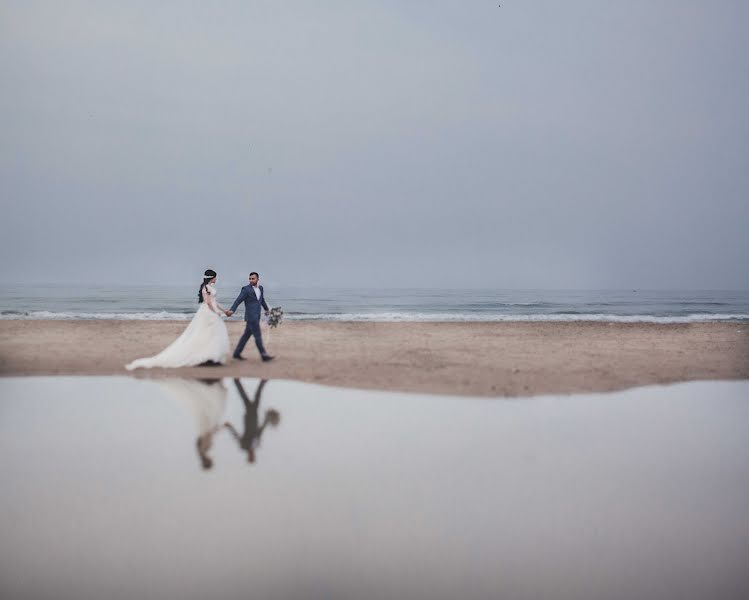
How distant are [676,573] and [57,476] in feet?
17.0

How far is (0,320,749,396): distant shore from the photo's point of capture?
12.3 m

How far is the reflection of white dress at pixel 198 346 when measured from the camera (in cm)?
1305

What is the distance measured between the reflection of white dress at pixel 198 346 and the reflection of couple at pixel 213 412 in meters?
1.61

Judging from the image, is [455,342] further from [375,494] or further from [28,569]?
[28,569]

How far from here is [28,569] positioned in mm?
3980

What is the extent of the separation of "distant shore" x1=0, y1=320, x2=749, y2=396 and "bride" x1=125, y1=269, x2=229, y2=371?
0.40 meters

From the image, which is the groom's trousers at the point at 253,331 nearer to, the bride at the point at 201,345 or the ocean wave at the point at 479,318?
the bride at the point at 201,345

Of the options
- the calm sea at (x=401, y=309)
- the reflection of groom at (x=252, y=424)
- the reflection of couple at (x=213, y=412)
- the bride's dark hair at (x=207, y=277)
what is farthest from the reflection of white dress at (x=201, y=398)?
the calm sea at (x=401, y=309)

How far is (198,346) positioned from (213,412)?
15.6ft

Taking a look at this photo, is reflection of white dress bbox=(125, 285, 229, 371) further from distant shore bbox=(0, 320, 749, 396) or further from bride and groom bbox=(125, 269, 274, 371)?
distant shore bbox=(0, 320, 749, 396)

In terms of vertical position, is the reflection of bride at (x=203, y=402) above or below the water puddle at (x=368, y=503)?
above

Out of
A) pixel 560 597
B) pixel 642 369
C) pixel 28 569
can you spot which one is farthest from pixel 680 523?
pixel 642 369

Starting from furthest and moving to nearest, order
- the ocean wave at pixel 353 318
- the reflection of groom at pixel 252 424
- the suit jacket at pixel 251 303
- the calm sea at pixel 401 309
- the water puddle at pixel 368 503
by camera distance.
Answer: the calm sea at pixel 401 309, the ocean wave at pixel 353 318, the suit jacket at pixel 251 303, the reflection of groom at pixel 252 424, the water puddle at pixel 368 503

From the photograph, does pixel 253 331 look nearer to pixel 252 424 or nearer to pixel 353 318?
pixel 252 424
